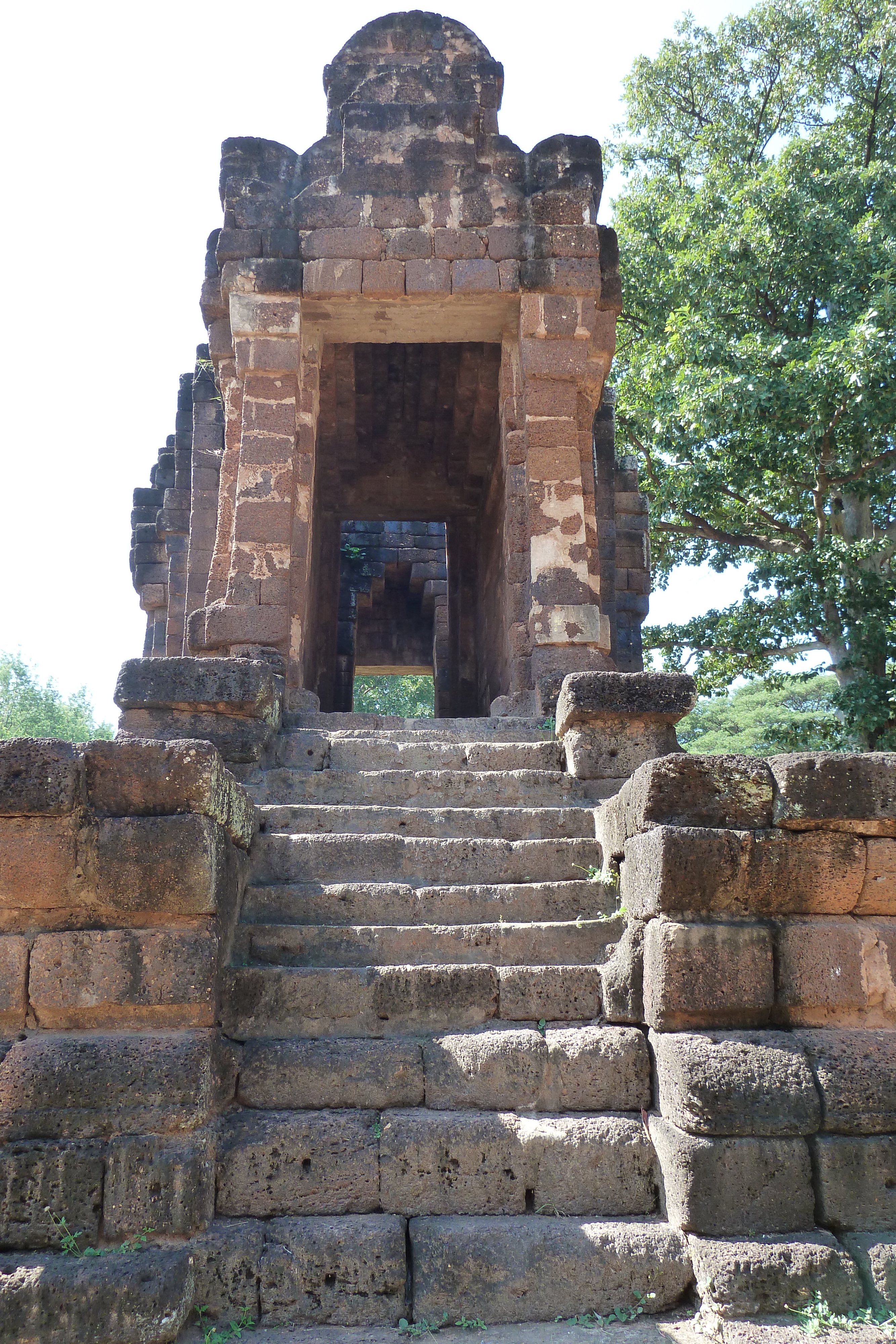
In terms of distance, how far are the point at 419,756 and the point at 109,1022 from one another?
251cm

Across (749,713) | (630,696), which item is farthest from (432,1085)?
(749,713)

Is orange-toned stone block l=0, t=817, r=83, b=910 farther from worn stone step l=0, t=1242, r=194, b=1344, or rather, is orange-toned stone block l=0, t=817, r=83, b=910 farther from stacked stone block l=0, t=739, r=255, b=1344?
worn stone step l=0, t=1242, r=194, b=1344

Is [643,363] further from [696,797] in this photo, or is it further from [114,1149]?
[114,1149]

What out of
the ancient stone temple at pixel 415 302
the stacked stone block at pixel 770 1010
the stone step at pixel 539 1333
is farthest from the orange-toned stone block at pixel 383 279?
the stone step at pixel 539 1333

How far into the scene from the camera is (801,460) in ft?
42.3

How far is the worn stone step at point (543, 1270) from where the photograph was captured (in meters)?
3.32

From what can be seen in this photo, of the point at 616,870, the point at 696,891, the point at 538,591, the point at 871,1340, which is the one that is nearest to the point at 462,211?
the point at 538,591

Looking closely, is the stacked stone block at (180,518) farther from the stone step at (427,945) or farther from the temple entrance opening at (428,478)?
the stone step at (427,945)

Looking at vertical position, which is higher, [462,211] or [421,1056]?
[462,211]

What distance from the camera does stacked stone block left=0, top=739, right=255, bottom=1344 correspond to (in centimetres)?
321

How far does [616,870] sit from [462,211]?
5.56 meters

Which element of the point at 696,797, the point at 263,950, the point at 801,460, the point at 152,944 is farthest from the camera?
the point at 801,460

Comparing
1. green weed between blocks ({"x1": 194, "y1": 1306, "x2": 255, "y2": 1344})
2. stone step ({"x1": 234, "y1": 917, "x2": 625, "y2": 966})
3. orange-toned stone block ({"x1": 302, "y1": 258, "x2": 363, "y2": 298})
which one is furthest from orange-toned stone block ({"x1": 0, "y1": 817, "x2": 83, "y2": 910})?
orange-toned stone block ({"x1": 302, "y1": 258, "x2": 363, "y2": 298})

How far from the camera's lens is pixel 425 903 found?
4.55m
